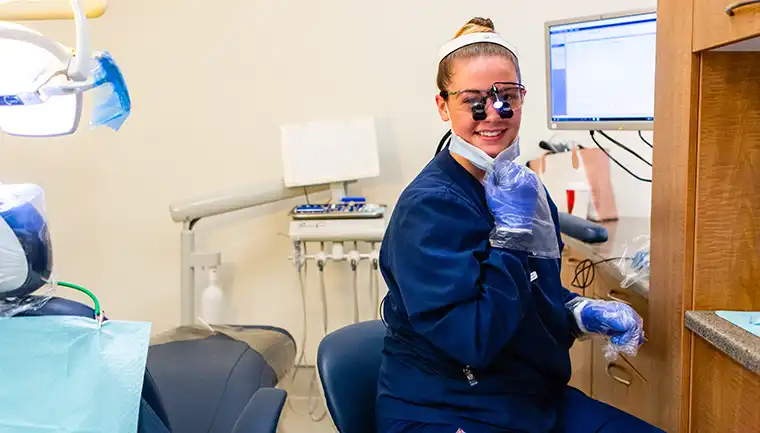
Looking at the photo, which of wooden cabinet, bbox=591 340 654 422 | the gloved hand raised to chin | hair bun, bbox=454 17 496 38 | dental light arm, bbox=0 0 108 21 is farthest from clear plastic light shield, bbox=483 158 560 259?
dental light arm, bbox=0 0 108 21

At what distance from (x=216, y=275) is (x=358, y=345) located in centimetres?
120

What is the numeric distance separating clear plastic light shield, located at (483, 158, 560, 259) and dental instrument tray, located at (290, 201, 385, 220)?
1.08 meters

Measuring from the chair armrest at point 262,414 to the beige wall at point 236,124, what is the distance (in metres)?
1.38

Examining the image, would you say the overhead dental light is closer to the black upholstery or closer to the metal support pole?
the black upholstery

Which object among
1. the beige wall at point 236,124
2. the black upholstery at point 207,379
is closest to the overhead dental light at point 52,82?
the black upholstery at point 207,379

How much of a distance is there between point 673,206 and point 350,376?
702 millimetres

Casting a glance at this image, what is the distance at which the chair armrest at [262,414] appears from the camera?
3.85 ft

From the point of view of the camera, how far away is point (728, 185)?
3.71ft

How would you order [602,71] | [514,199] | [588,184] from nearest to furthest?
[514,199]
[602,71]
[588,184]

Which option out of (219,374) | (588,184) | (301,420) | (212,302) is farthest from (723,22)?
(301,420)

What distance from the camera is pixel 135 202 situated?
2.70 m

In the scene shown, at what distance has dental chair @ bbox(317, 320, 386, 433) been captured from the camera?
129cm

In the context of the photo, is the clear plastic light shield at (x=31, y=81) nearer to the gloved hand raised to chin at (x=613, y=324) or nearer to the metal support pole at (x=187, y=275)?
the gloved hand raised to chin at (x=613, y=324)

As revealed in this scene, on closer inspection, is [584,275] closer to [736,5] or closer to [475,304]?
[475,304]
